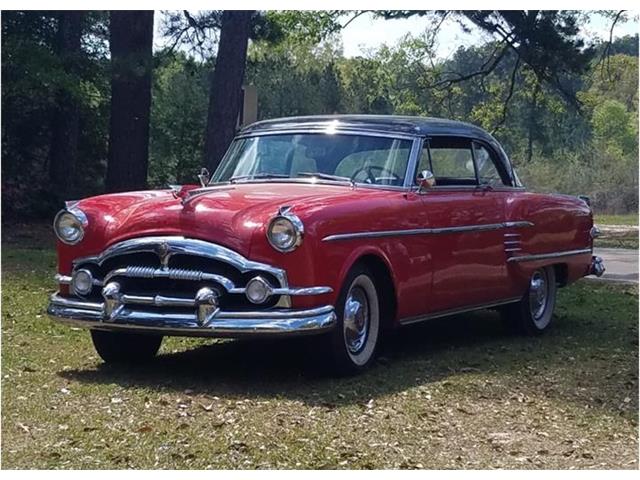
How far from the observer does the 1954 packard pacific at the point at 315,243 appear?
6641mm

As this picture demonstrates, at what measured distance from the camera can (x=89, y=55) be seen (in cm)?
1836

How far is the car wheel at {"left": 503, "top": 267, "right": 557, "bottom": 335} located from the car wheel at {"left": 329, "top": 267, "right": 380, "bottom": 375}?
228 centimetres

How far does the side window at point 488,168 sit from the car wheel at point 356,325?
223cm

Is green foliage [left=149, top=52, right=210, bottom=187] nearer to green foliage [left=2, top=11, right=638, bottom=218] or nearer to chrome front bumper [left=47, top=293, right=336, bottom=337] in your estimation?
green foliage [left=2, top=11, right=638, bottom=218]

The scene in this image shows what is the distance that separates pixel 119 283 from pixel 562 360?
332 cm

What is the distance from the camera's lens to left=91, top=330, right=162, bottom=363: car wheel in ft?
24.6

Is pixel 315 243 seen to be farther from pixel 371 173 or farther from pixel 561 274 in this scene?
pixel 561 274

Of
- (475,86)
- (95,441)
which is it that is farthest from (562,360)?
(475,86)

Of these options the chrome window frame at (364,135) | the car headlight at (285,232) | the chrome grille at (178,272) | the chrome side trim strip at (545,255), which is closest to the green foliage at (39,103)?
the chrome window frame at (364,135)

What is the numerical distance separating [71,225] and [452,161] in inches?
126

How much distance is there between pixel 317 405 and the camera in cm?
630

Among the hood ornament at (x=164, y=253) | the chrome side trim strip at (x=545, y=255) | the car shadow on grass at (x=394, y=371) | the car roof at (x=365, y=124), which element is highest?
the car roof at (x=365, y=124)

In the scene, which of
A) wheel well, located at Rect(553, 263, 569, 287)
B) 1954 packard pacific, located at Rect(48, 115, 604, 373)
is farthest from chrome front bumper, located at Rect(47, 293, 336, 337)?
wheel well, located at Rect(553, 263, 569, 287)

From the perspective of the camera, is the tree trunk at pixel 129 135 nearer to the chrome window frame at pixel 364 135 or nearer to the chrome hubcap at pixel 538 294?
the chrome hubcap at pixel 538 294
